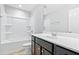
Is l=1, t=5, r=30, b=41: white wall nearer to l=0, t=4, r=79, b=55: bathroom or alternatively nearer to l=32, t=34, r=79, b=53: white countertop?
l=0, t=4, r=79, b=55: bathroom

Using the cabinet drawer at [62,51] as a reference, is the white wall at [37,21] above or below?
above

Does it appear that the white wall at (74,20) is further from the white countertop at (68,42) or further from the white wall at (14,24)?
the white wall at (14,24)

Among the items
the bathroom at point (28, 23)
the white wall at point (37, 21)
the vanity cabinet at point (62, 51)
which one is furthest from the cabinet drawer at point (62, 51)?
the white wall at point (37, 21)

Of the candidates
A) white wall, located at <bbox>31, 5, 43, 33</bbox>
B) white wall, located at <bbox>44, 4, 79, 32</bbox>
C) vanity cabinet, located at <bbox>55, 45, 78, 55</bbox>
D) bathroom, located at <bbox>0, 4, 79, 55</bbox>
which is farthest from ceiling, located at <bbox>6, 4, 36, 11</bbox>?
vanity cabinet, located at <bbox>55, 45, 78, 55</bbox>

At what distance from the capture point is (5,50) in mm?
1099

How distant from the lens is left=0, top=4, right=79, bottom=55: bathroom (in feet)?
3.31

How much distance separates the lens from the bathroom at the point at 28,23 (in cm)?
101

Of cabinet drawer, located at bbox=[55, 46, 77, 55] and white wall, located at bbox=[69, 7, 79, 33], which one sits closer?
cabinet drawer, located at bbox=[55, 46, 77, 55]

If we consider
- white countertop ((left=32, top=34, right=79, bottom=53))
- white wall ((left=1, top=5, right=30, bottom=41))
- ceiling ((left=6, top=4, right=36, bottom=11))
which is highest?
ceiling ((left=6, top=4, right=36, bottom=11))

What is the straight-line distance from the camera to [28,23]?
1.10 meters

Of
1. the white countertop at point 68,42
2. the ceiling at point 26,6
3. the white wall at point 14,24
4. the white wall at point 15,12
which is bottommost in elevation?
the white countertop at point 68,42

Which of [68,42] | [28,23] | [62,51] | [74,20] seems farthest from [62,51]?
[28,23]
